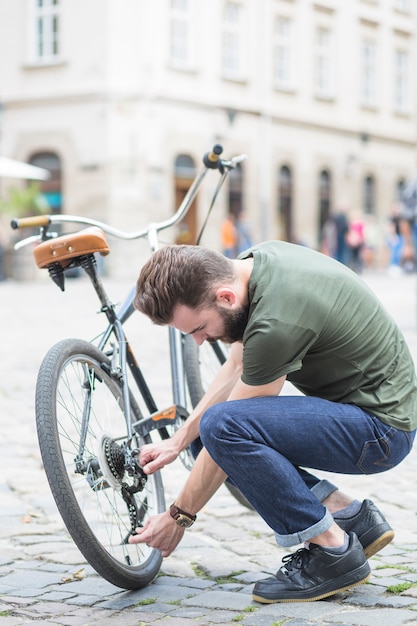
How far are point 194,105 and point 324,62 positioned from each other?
6812mm

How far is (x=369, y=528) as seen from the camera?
12.1ft

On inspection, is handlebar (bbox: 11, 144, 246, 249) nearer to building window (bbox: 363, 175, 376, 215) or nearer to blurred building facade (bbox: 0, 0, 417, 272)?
blurred building facade (bbox: 0, 0, 417, 272)

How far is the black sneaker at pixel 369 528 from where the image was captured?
3.68 m

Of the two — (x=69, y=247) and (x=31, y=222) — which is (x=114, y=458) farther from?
(x=31, y=222)

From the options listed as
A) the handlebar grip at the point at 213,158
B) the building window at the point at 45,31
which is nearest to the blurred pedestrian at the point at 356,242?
the building window at the point at 45,31

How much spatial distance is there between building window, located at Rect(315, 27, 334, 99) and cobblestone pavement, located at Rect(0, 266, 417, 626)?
2871 cm

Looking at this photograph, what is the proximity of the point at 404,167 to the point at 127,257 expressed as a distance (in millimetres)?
14014

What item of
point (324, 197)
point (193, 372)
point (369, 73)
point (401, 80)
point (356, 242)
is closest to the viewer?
point (193, 372)

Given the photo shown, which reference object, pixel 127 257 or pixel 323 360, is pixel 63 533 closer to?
pixel 323 360

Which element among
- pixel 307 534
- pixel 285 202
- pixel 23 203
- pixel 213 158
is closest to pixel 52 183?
pixel 23 203

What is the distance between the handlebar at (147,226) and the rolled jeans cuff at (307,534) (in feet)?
3.60

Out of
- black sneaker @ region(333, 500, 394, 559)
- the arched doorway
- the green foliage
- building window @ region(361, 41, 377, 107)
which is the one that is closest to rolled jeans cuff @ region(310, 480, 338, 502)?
black sneaker @ region(333, 500, 394, 559)

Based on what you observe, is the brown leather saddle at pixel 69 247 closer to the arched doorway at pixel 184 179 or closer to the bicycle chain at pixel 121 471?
the bicycle chain at pixel 121 471

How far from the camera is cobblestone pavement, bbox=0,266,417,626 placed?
335cm
